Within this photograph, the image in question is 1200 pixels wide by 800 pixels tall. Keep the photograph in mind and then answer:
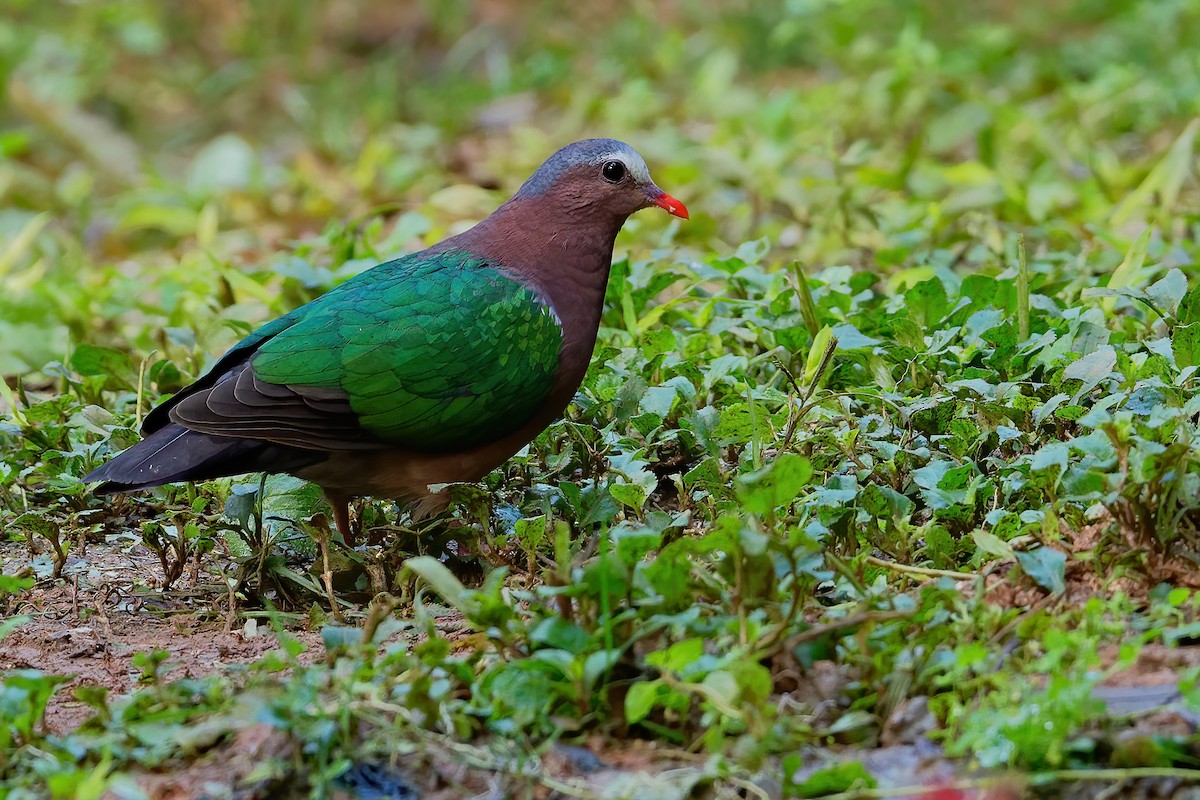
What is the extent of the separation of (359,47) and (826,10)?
3549 mm

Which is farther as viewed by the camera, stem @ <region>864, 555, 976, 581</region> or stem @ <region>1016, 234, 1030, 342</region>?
stem @ <region>1016, 234, 1030, 342</region>

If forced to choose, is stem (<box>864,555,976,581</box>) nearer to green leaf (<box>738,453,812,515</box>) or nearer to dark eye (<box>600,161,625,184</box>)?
green leaf (<box>738,453,812,515</box>)

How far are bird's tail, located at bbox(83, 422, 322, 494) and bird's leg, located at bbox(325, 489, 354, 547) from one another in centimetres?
20

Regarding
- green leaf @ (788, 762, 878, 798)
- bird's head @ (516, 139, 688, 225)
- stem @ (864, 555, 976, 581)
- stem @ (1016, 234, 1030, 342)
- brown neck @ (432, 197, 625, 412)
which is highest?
bird's head @ (516, 139, 688, 225)

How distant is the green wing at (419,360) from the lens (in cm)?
361

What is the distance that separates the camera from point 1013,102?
7574mm

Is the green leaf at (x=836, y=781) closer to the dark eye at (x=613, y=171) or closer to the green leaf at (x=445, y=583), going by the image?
the green leaf at (x=445, y=583)

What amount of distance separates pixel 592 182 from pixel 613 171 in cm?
8

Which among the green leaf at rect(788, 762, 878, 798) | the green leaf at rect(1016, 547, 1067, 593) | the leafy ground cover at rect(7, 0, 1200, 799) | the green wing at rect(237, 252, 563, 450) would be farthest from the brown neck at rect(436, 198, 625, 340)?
the green leaf at rect(788, 762, 878, 798)

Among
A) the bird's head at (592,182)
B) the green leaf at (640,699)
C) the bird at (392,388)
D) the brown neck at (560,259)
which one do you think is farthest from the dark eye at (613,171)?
the green leaf at (640,699)

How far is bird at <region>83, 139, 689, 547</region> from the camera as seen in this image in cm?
357

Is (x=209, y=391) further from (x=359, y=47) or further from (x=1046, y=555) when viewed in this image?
(x=359, y=47)

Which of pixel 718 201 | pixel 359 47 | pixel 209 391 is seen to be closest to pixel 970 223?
pixel 718 201

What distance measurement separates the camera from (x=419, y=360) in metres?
3.65
